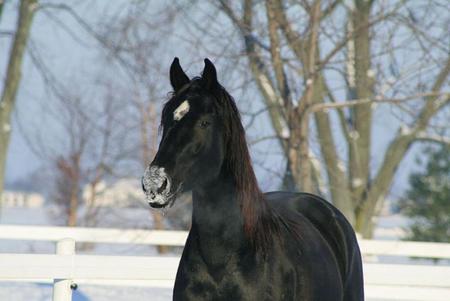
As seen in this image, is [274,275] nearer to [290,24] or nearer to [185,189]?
[185,189]

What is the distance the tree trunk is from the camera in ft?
59.2

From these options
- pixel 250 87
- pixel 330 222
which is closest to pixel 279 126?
pixel 250 87

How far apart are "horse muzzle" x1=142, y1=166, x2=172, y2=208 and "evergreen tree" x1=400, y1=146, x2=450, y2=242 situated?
19.1 meters

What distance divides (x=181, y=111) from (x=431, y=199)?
21.2 metres

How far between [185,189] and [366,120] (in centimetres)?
1220

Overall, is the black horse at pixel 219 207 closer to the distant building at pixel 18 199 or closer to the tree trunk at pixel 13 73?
the tree trunk at pixel 13 73

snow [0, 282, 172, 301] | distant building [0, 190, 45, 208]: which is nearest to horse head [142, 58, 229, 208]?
snow [0, 282, 172, 301]

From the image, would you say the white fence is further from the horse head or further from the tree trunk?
the tree trunk

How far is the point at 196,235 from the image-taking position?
3.58 metres

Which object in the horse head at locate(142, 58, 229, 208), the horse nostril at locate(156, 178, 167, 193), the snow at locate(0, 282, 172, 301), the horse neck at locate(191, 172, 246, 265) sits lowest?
the snow at locate(0, 282, 172, 301)

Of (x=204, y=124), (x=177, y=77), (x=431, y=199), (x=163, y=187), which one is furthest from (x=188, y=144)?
(x=431, y=199)

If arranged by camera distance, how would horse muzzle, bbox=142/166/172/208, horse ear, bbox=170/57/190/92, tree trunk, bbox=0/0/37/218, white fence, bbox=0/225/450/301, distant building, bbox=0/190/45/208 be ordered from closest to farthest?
horse muzzle, bbox=142/166/172/208 < horse ear, bbox=170/57/190/92 < white fence, bbox=0/225/450/301 < tree trunk, bbox=0/0/37/218 < distant building, bbox=0/190/45/208

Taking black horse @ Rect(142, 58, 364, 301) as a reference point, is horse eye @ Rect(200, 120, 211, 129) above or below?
above

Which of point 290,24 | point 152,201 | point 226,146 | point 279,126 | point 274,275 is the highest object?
point 290,24
